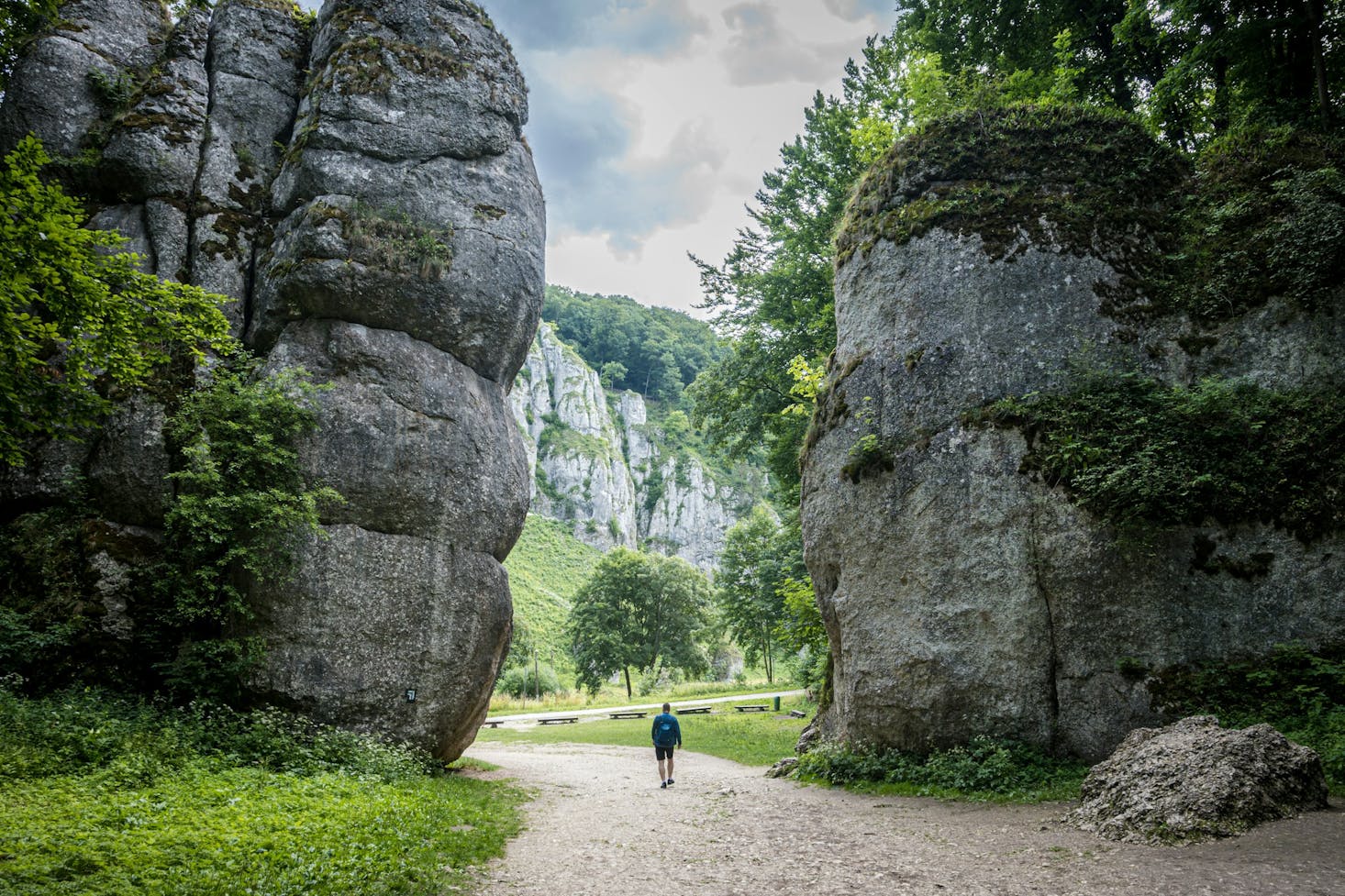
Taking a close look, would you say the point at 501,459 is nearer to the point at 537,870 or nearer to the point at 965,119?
the point at 537,870

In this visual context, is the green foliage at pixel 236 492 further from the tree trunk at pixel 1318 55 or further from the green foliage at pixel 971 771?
the tree trunk at pixel 1318 55

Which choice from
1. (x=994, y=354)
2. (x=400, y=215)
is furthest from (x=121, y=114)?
(x=994, y=354)

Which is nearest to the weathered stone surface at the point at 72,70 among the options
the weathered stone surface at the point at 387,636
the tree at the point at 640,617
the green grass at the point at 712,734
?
the weathered stone surface at the point at 387,636

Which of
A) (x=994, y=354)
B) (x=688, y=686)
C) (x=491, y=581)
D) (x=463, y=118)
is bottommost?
(x=688, y=686)

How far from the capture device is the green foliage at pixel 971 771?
30.4 feet

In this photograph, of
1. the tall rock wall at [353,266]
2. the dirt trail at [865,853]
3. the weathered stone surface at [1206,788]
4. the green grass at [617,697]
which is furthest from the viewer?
the green grass at [617,697]

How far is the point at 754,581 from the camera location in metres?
34.4

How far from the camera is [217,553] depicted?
1234 cm

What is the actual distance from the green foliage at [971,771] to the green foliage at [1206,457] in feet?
11.7

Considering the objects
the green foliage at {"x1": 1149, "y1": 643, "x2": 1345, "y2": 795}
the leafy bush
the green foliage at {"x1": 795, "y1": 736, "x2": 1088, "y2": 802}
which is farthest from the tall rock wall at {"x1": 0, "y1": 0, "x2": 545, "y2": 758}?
the leafy bush

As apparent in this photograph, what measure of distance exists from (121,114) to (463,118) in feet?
22.9

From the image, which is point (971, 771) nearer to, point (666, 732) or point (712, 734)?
point (666, 732)

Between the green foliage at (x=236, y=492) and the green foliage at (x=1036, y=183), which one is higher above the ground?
the green foliage at (x=1036, y=183)

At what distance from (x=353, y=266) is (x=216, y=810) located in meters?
10.5
